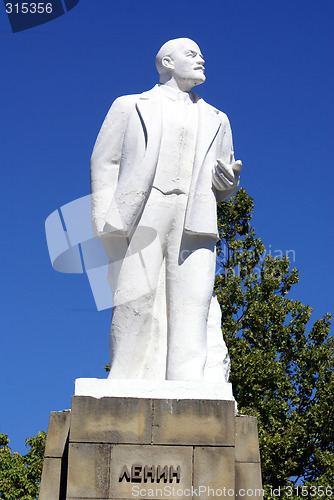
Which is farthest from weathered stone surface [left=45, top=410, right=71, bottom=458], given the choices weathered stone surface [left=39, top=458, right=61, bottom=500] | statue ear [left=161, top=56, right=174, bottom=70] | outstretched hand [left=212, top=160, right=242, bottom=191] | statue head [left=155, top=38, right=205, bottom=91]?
statue ear [left=161, top=56, right=174, bottom=70]

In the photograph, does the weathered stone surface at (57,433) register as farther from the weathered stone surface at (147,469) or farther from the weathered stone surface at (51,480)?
the weathered stone surface at (147,469)

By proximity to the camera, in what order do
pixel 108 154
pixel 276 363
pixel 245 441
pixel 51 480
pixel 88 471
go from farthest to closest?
pixel 276 363 < pixel 108 154 < pixel 51 480 < pixel 245 441 < pixel 88 471

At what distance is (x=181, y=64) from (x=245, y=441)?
4142 mm

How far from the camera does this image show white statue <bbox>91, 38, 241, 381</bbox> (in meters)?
9.16

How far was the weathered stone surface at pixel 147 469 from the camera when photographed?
8281 mm

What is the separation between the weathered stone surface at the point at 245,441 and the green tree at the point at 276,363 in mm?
12366

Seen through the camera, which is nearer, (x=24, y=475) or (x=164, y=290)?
(x=164, y=290)

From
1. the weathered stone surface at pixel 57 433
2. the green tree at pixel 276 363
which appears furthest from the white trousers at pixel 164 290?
the green tree at pixel 276 363

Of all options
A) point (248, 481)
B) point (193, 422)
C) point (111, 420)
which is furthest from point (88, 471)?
point (248, 481)

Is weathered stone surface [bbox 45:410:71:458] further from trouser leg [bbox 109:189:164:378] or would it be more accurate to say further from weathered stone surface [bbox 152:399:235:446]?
weathered stone surface [bbox 152:399:235:446]

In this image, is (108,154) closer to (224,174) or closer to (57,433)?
(224,174)

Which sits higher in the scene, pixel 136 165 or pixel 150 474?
pixel 136 165

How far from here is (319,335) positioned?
2417 cm

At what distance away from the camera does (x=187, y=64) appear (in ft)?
32.5
